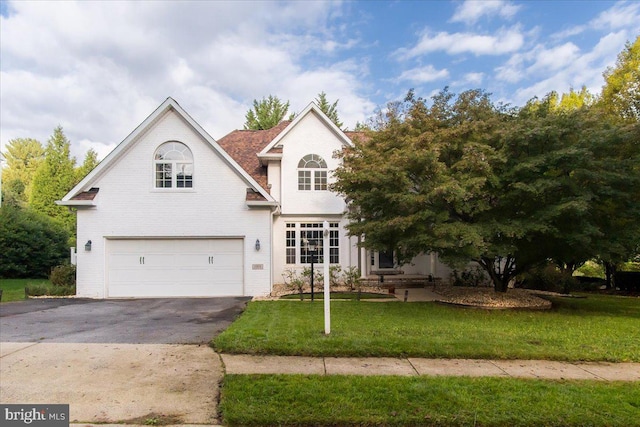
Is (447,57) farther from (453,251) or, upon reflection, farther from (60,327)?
A: (60,327)

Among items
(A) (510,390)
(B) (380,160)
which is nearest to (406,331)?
(A) (510,390)

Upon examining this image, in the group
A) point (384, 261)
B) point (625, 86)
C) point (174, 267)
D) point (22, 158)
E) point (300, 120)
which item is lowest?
point (384, 261)

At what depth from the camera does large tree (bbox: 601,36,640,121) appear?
14.4 m

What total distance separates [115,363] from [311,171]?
12.3m

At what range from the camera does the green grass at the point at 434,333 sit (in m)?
6.59

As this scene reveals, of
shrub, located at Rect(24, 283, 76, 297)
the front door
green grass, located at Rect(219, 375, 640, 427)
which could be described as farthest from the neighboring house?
green grass, located at Rect(219, 375, 640, 427)

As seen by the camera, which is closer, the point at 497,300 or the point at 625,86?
the point at 497,300

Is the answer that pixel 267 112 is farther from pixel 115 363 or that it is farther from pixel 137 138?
pixel 115 363

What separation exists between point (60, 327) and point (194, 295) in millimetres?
5832

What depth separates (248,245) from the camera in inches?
575

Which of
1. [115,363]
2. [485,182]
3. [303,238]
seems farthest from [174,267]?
[485,182]

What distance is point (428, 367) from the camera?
598cm

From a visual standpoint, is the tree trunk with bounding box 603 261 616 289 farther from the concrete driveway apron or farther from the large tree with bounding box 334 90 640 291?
the concrete driveway apron

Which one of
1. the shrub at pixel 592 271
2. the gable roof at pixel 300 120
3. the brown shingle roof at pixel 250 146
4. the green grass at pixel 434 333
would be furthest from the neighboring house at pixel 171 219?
the shrub at pixel 592 271
